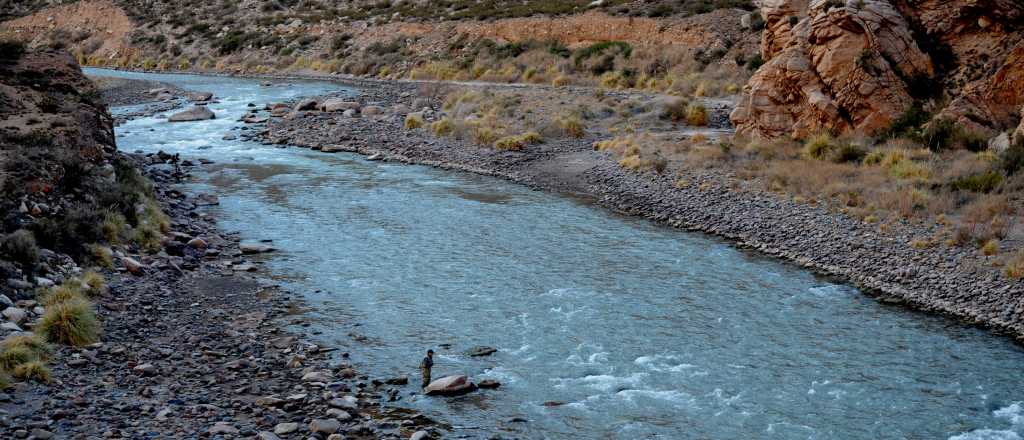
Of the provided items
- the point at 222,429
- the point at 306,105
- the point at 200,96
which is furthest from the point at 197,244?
the point at 200,96

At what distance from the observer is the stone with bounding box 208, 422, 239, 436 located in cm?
1014

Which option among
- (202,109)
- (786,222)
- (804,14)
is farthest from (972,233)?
(202,109)

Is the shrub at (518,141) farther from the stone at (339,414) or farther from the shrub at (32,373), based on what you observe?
the shrub at (32,373)

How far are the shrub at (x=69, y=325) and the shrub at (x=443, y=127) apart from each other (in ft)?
69.2

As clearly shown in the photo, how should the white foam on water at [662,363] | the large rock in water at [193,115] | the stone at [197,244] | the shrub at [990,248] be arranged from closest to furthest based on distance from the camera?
the white foam on water at [662,363] → the shrub at [990,248] → the stone at [197,244] → the large rock in water at [193,115]

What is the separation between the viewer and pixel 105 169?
20859 mm

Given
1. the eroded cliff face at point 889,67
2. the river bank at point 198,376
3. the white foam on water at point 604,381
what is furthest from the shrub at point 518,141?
the white foam on water at point 604,381

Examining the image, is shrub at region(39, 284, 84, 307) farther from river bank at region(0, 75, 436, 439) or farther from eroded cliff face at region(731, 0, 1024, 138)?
eroded cliff face at region(731, 0, 1024, 138)

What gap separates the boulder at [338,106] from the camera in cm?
3866

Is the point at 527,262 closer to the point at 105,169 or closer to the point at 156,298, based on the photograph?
the point at 156,298

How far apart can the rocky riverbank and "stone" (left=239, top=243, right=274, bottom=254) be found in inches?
371

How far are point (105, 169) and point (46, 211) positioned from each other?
433 centimetres

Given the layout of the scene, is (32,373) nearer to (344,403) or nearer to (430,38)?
(344,403)

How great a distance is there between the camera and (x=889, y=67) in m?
25.1
